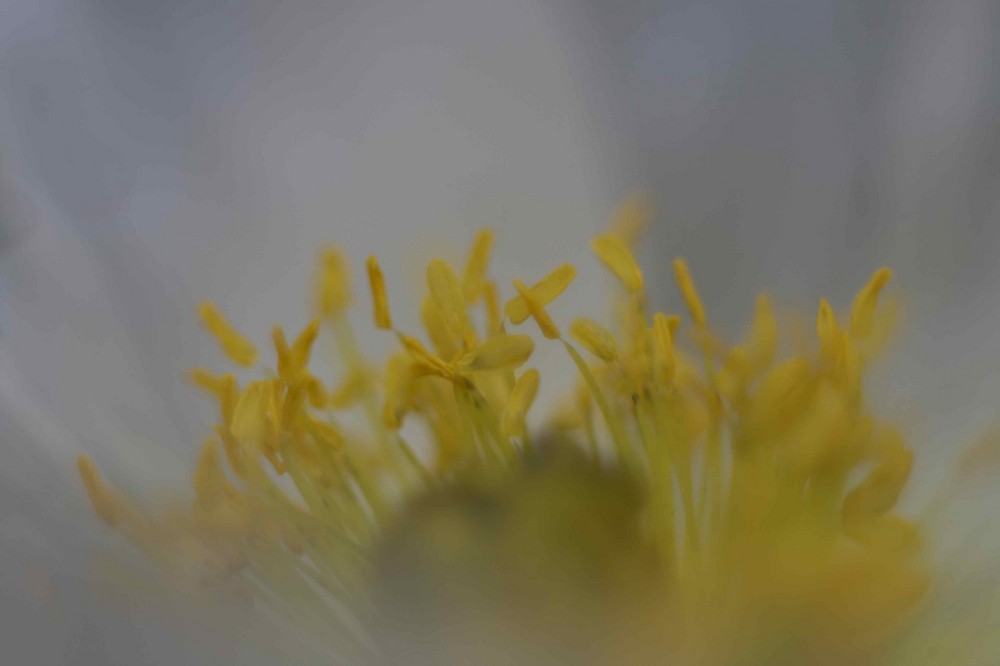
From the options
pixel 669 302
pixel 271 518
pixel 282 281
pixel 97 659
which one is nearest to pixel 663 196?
pixel 669 302

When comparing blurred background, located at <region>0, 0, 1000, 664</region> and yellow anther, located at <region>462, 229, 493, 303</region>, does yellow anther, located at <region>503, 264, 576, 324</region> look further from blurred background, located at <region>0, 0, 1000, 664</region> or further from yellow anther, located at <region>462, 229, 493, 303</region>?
blurred background, located at <region>0, 0, 1000, 664</region>

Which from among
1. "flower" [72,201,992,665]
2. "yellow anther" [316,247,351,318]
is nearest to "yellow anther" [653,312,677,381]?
"flower" [72,201,992,665]

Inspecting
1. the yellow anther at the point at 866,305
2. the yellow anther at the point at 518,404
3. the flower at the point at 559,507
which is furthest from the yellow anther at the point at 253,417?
the yellow anther at the point at 866,305

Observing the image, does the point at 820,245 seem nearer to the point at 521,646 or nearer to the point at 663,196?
the point at 663,196

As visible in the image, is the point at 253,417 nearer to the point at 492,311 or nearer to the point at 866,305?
the point at 492,311

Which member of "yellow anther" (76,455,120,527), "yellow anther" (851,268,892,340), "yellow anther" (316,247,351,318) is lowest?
"yellow anther" (76,455,120,527)

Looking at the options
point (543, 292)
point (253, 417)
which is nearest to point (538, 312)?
point (543, 292)

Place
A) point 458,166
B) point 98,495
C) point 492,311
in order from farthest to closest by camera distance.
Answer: point 458,166 → point 492,311 → point 98,495
